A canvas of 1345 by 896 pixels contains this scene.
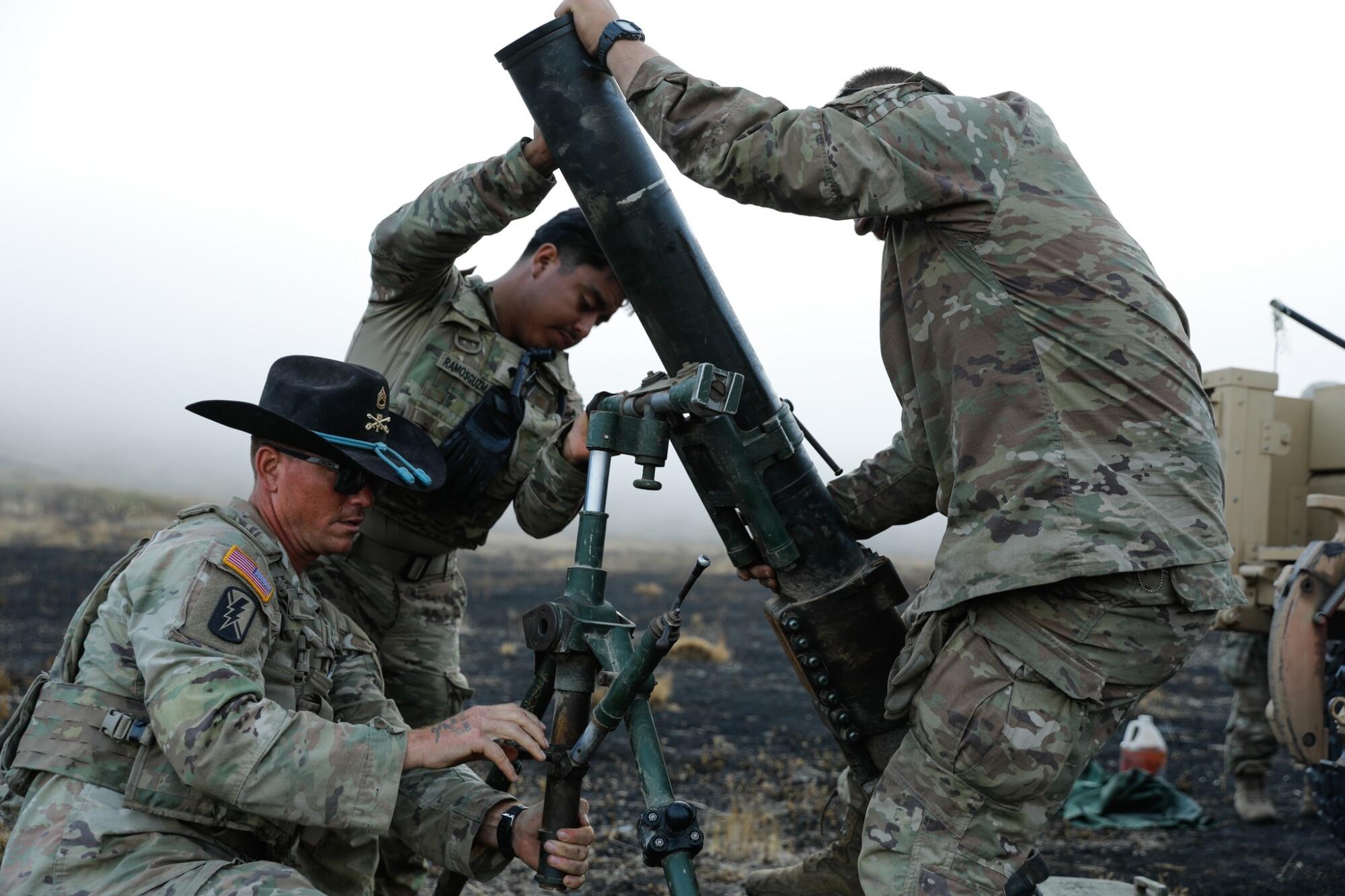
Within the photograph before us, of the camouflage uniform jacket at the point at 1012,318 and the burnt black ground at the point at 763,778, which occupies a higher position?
the camouflage uniform jacket at the point at 1012,318

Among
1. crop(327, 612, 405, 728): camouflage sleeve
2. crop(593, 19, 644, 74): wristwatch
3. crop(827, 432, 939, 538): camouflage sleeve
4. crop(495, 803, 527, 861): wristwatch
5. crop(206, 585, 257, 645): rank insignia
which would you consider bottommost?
crop(495, 803, 527, 861): wristwatch

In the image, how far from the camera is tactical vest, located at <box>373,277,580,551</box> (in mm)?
4059

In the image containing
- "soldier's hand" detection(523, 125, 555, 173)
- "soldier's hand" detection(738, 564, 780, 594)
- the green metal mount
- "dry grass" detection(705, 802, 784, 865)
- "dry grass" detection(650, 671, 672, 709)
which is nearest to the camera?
the green metal mount

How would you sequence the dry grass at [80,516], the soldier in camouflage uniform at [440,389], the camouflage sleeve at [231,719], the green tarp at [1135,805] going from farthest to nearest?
the dry grass at [80,516], the green tarp at [1135,805], the soldier in camouflage uniform at [440,389], the camouflage sleeve at [231,719]

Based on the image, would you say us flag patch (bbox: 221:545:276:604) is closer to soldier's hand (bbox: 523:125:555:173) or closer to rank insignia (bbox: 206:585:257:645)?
rank insignia (bbox: 206:585:257:645)

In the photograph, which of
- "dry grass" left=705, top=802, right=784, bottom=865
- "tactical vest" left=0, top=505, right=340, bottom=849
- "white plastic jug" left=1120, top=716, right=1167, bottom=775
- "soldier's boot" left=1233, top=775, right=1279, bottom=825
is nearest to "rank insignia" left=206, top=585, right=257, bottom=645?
"tactical vest" left=0, top=505, right=340, bottom=849

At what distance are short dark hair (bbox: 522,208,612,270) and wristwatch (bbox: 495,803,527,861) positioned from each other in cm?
189

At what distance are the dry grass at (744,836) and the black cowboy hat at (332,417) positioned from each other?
324 cm

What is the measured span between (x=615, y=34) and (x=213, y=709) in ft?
5.85

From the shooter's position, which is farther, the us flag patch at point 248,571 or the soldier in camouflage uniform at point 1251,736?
the soldier in camouflage uniform at point 1251,736

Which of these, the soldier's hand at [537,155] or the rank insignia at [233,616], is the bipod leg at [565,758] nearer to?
the rank insignia at [233,616]

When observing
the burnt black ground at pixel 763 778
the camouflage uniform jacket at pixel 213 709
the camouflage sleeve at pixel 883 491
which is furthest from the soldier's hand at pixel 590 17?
the burnt black ground at pixel 763 778

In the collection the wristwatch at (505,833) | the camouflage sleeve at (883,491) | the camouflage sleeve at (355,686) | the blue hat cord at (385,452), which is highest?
the blue hat cord at (385,452)

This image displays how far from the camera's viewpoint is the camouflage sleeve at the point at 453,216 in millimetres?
3596
